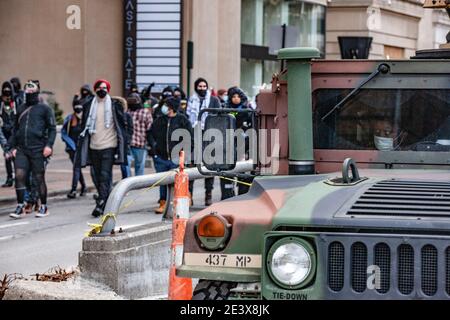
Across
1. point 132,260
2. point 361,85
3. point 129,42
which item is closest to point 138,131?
point 132,260

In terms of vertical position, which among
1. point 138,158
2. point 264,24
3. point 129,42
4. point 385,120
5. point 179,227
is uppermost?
point 264,24

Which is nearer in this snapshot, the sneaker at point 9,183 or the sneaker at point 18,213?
the sneaker at point 18,213

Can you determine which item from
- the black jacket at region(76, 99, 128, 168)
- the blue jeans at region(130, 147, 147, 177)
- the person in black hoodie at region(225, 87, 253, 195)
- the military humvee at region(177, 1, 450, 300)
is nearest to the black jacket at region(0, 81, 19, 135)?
the blue jeans at region(130, 147, 147, 177)

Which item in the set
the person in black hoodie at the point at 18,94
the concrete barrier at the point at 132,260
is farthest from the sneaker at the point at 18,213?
the concrete barrier at the point at 132,260

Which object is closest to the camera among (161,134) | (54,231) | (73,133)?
(54,231)

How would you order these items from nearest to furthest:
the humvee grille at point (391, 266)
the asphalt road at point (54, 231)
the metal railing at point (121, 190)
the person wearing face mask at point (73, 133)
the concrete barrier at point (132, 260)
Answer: the humvee grille at point (391, 266) < the concrete barrier at point (132, 260) < the metal railing at point (121, 190) < the asphalt road at point (54, 231) < the person wearing face mask at point (73, 133)

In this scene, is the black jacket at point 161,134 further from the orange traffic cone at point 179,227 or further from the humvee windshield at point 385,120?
the humvee windshield at point 385,120

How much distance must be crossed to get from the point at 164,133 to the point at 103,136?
1.49 m

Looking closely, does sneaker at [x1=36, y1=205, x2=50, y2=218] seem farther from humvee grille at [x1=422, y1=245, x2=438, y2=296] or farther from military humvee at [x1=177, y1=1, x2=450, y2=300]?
humvee grille at [x1=422, y1=245, x2=438, y2=296]

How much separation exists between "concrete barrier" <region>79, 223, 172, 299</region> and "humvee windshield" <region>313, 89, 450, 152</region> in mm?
2360

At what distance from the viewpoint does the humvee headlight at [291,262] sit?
4.99 metres

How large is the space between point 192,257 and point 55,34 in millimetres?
23400

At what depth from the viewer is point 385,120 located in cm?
678

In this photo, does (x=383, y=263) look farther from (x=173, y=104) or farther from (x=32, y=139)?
(x=173, y=104)
